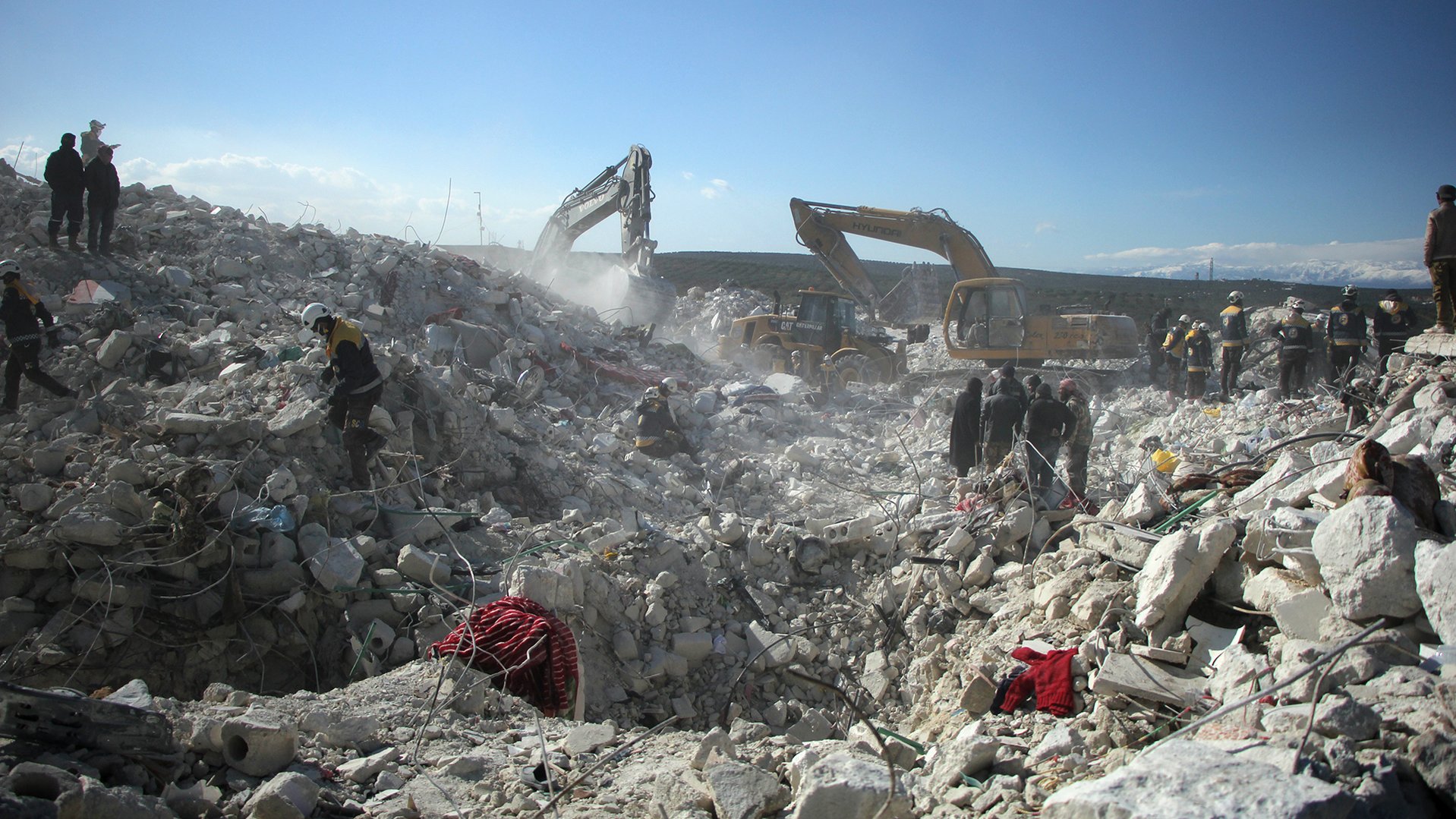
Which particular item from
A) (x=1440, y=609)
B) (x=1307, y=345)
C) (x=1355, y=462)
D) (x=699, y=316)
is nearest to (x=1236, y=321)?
(x=1307, y=345)

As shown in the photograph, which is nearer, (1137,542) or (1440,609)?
(1440,609)

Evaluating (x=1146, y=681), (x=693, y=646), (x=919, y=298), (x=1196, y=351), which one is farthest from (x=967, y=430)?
(x=919, y=298)

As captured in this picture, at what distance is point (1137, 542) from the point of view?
3939 millimetres

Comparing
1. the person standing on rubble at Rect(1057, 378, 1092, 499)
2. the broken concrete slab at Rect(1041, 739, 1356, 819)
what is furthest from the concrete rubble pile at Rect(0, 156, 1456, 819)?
the person standing on rubble at Rect(1057, 378, 1092, 499)

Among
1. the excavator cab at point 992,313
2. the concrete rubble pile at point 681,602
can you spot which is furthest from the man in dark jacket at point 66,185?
the excavator cab at point 992,313

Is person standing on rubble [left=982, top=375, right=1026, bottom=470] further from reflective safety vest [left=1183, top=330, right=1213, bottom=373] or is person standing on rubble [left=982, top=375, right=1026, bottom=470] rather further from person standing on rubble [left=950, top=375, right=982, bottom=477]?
reflective safety vest [left=1183, top=330, right=1213, bottom=373]

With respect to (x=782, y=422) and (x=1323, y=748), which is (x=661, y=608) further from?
(x=782, y=422)

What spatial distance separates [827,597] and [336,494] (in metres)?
3.37

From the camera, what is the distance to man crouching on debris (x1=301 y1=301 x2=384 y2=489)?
5230 mm

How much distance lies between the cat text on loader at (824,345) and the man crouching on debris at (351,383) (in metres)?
8.52

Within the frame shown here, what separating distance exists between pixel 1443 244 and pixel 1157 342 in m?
6.44

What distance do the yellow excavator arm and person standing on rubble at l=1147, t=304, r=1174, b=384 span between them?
2.96 meters

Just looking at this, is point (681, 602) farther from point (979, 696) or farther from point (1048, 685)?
point (1048, 685)

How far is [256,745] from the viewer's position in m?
2.44
